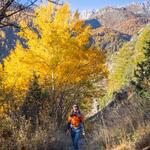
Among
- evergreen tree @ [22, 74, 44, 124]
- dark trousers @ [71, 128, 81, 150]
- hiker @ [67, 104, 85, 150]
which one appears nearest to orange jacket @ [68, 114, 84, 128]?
hiker @ [67, 104, 85, 150]

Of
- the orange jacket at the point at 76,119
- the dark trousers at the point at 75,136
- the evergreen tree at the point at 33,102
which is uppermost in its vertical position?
the evergreen tree at the point at 33,102

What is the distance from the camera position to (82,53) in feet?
88.6

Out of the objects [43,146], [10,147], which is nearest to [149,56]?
[43,146]

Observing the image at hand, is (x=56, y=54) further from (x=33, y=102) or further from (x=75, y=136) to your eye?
(x=75, y=136)

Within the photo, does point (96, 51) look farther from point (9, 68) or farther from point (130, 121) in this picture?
point (130, 121)

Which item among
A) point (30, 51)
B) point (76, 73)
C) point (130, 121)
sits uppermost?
point (30, 51)

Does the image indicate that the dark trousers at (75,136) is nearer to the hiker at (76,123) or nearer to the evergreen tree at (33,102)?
the hiker at (76,123)

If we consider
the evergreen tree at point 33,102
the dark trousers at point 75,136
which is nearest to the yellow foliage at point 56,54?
the evergreen tree at point 33,102

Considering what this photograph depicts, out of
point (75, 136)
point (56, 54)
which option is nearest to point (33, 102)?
point (56, 54)

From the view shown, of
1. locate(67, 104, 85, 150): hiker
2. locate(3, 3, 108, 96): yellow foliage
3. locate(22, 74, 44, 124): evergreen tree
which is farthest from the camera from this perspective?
locate(3, 3, 108, 96): yellow foliage

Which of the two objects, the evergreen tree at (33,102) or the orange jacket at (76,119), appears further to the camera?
the evergreen tree at (33,102)

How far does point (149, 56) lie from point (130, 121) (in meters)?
5.80

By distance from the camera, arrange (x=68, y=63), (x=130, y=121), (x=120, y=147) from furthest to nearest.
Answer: (x=68, y=63) < (x=130, y=121) < (x=120, y=147)

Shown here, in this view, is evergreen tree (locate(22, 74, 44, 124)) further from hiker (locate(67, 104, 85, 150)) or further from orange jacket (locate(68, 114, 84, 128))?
orange jacket (locate(68, 114, 84, 128))
